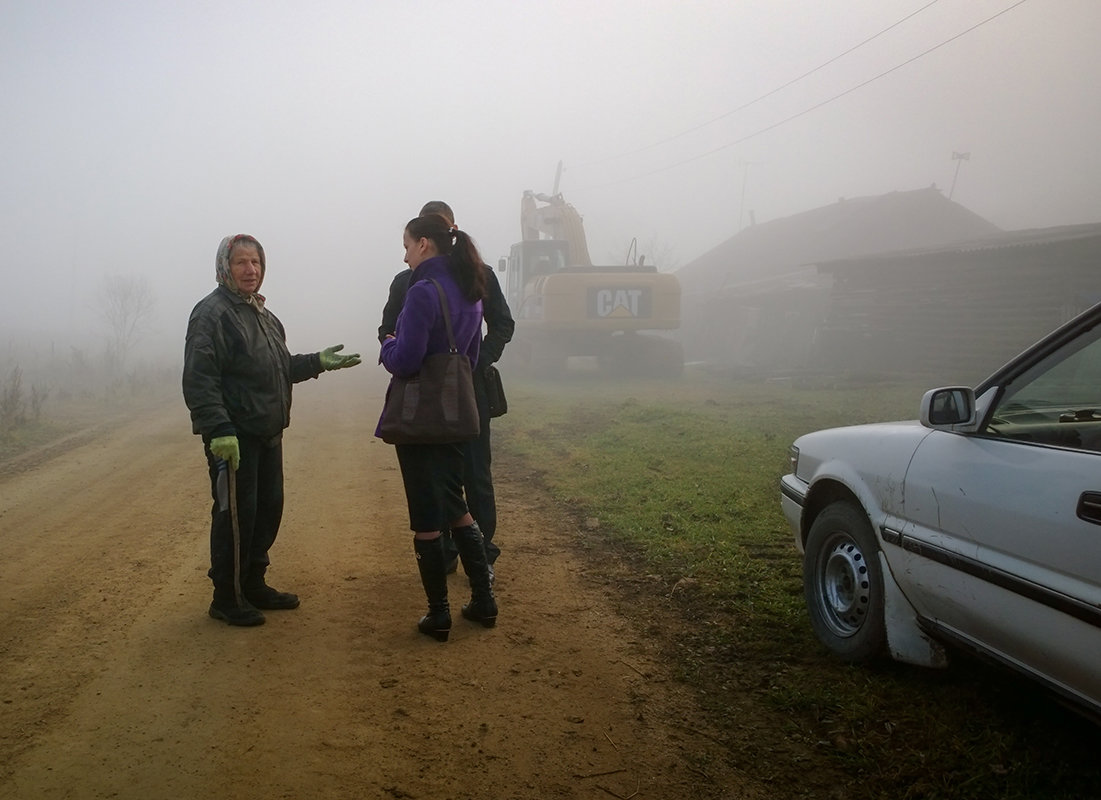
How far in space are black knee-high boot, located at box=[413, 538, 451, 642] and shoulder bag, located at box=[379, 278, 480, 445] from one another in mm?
536

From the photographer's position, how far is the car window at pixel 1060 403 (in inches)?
118

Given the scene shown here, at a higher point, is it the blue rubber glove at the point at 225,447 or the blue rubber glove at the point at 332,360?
the blue rubber glove at the point at 332,360

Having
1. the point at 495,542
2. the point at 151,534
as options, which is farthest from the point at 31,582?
the point at 495,542

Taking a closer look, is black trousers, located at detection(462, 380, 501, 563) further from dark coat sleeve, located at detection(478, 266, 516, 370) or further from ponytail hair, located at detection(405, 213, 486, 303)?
ponytail hair, located at detection(405, 213, 486, 303)

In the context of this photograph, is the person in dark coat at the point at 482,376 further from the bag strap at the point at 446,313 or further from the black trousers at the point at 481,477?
the bag strap at the point at 446,313

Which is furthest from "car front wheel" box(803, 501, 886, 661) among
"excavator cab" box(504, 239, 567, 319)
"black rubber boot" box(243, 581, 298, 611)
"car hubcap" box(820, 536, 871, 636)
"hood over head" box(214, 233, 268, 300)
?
"excavator cab" box(504, 239, 567, 319)

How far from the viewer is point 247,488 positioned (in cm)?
441

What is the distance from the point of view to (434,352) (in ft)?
13.4

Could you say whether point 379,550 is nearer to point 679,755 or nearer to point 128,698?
point 128,698

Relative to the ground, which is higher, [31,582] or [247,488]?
[247,488]

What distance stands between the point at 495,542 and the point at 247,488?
7.15 feet

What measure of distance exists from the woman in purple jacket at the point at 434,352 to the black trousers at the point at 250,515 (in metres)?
0.86

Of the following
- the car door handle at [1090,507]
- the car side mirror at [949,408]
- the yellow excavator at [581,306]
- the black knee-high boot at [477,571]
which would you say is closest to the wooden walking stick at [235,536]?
the black knee-high boot at [477,571]

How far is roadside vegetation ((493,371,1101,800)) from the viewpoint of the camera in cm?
292
